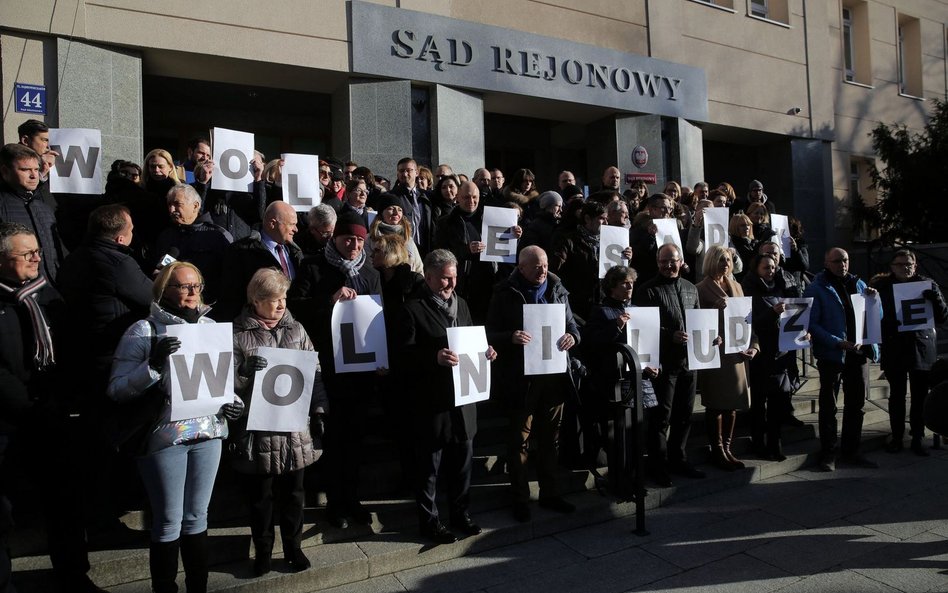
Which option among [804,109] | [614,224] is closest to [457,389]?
[614,224]

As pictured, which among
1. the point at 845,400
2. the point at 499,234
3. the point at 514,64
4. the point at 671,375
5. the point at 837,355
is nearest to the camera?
the point at 671,375

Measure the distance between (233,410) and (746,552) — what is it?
143 inches

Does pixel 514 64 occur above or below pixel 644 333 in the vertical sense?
above

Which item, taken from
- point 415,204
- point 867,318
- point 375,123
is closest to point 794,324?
point 867,318

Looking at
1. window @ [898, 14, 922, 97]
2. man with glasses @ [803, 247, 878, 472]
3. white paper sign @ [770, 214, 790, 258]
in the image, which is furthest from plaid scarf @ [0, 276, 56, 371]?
window @ [898, 14, 922, 97]

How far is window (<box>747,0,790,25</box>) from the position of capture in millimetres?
16141

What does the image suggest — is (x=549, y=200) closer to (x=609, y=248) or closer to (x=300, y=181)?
(x=609, y=248)

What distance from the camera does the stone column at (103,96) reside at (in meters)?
8.72

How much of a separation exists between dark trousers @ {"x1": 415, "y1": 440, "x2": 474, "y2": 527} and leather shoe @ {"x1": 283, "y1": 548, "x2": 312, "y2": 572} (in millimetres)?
865

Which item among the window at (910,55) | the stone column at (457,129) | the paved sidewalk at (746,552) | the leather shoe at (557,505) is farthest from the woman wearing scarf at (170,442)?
the window at (910,55)

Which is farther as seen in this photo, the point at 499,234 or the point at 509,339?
the point at 499,234

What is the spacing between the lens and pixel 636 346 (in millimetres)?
5527

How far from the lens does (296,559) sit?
166 inches

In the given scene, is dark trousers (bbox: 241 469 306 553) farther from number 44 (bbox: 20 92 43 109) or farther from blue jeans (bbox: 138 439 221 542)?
number 44 (bbox: 20 92 43 109)
